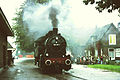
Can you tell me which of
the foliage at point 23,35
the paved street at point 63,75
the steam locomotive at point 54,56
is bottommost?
the paved street at point 63,75

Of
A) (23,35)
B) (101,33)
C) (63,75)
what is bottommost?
(63,75)

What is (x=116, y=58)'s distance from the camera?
3244 cm

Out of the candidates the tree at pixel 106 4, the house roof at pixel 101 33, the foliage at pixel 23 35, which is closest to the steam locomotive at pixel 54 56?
the tree at pixel 106 4

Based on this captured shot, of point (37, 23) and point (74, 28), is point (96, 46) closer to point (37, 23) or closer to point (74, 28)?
point (74, 28)

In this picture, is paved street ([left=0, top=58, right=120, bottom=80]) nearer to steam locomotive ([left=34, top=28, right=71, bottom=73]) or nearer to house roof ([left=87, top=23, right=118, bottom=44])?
steam locomotive ([left=34, top=28, right=71, bottom=73])

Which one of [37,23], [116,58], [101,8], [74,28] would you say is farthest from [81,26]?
[101,8]

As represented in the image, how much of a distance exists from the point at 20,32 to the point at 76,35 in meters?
12.1

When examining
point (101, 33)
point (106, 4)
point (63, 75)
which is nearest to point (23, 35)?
point (101, 33)

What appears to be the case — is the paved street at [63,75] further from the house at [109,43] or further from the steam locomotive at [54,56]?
the house at [109,43]

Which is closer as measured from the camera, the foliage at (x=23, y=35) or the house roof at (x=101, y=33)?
the foliage at (x=23, y=35)

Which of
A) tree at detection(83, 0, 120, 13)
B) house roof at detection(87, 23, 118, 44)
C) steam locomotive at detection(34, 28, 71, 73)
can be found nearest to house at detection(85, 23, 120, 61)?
house roof at detection(87, 23, 118, 44)

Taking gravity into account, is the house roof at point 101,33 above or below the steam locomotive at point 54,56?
above

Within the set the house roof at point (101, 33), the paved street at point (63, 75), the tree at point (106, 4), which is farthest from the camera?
the house roof at point (101, 33)

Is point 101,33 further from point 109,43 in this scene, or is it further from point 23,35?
point 23,35
